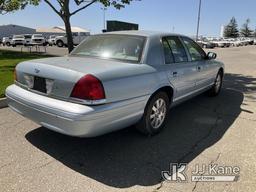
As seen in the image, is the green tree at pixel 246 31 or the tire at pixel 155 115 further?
the green tree at pixel 246 31

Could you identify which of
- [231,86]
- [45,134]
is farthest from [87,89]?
[231,86]

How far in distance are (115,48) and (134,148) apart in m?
1.54

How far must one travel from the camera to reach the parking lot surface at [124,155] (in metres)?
3.17

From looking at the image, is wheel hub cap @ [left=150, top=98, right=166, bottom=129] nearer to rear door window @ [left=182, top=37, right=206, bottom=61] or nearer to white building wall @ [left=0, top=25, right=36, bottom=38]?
rear door window @ [left=182, top=37, right=206, bottom=61]

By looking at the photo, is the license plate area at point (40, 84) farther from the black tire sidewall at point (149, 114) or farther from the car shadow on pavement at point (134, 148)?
the black tire sidewall at point (149, 114)

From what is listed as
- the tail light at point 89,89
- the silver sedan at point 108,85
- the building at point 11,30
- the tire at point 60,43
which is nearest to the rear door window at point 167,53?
the silver sedan at point 108,85

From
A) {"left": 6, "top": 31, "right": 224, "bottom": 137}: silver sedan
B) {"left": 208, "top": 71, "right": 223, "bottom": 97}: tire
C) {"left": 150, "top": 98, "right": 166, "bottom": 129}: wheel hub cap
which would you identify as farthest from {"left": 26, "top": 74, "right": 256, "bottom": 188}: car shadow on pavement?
{"left": 208, "top": 71, "right": 223, "bottom": 97}: tire

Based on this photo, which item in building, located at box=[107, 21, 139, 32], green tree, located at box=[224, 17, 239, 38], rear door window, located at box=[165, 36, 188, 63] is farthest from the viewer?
green tree, located at box=[224, 17, 239, 38]

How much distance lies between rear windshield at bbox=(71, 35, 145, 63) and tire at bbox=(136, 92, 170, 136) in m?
0.69

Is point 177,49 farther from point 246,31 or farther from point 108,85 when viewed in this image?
point 246,31

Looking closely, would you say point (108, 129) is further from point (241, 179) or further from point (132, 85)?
point (241, 179)

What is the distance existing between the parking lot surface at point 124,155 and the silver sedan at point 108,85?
0.41 m

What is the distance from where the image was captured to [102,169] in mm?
3467

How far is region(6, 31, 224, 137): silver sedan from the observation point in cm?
334
